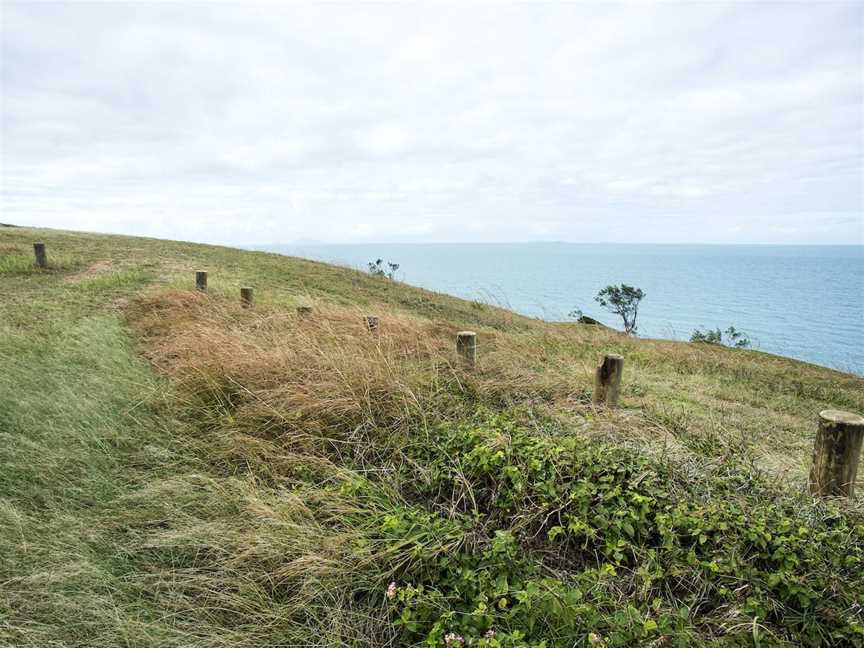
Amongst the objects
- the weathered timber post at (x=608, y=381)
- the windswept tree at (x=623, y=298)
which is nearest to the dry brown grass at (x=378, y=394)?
the weathered timber post at (x=608, y=381)

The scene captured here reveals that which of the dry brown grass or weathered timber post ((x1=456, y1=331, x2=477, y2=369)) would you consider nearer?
the dry brown grass

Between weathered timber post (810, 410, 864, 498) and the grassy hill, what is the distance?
0.55ft

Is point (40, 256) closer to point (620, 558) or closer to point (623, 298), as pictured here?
point (620, 558)

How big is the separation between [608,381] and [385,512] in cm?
273

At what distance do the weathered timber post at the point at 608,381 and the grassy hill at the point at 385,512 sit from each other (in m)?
0.31

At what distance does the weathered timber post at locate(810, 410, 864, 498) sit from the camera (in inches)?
122

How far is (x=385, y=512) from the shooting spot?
300cm

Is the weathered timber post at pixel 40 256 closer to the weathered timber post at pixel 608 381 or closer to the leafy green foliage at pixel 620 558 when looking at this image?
the leafy green foliage at pixel 620 558

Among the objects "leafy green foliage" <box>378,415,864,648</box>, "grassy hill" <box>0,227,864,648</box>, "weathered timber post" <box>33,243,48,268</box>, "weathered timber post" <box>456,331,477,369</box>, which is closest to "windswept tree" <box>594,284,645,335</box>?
"grassy hill" <box>0,227,864,648</box>

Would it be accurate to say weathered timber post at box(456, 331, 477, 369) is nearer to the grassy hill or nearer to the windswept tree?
the grassy hill

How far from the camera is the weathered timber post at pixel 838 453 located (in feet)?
10.2

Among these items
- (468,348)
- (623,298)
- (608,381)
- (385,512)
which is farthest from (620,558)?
(623,298)

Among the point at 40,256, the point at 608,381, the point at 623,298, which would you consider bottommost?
the point at 623,298

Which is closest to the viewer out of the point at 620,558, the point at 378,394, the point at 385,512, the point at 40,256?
the point at 620,558
